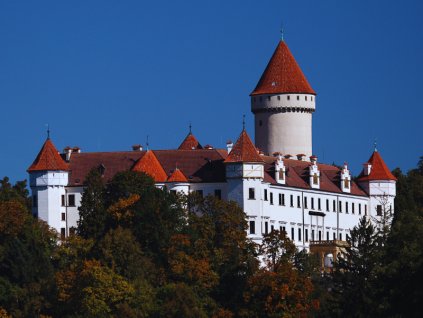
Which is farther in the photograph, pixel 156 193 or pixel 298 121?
pixel 298 121

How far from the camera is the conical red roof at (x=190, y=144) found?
7490 inches

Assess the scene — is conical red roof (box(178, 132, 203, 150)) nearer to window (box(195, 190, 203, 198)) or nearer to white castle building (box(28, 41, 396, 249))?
white castle building (box(28, 41, 396, 249))

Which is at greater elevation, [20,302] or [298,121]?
[298,121]

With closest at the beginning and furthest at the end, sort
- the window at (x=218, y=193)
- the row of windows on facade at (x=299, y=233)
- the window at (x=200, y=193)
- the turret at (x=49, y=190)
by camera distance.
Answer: the window at (x=200, y=193) → the row of windows on facade at (x=299, y=233) → the window at (x=218, y=193) → the turret at (x=49, y=190)

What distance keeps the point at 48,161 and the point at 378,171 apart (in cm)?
2518

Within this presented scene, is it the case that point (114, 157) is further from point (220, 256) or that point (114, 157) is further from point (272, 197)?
point (220, 256)

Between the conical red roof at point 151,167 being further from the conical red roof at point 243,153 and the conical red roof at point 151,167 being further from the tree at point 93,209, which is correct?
the conical red roof at point 243,153

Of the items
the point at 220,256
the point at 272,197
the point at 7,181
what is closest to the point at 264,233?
the point at 272,197

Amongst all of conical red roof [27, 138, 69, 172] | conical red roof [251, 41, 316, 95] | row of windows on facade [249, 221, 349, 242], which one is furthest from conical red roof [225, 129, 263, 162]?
conical red roof [251, 41, 316, 95]

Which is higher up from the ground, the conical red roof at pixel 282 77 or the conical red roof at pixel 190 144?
the conical red roof at pixel 282 77

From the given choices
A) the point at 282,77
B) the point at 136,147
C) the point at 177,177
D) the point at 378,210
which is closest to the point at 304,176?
the point at 378,210

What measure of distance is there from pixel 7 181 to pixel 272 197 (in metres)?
25.5

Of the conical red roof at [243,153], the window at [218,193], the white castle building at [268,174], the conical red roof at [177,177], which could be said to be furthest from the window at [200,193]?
the conical red roof at [243,153]

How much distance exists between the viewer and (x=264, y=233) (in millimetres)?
177000
